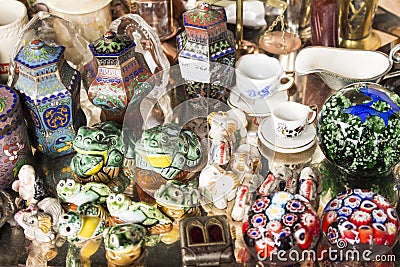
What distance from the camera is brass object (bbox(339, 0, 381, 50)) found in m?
1.33

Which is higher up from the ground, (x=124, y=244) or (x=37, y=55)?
(x=37, y=55)

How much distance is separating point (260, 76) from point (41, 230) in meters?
0.46

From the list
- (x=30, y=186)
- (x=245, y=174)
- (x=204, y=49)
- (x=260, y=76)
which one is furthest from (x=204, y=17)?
(x=30, y=186)

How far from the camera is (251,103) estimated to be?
3.89ft

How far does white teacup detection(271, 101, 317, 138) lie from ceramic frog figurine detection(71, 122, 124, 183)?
245 millimetres

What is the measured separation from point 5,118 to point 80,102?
21 centimetres

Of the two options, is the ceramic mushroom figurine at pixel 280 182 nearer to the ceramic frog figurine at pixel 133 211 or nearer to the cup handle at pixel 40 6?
the ceramic frog figurine at pixel 133 211

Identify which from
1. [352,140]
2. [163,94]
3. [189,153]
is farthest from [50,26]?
[352,140]

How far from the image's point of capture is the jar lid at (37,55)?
41.4 inches

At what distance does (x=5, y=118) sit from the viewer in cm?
102

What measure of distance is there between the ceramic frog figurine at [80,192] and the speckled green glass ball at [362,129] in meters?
0.33

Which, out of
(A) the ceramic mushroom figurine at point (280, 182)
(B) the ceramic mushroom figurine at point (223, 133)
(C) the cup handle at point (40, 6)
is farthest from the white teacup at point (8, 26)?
(A) the ceramic mushroom figurine at point (280, 182)

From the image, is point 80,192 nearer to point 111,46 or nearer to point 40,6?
point 111,46

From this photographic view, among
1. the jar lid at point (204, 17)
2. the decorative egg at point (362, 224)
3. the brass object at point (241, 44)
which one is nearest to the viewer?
the decorative egg at point (362, 224)
